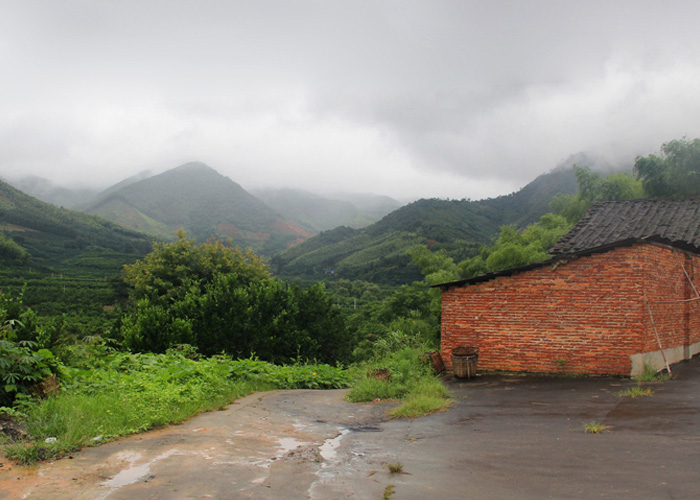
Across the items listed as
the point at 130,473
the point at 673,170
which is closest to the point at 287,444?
the point at 130,473

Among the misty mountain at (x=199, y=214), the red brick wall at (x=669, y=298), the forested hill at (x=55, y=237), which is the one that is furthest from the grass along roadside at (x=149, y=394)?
the misty mountain at (x=199, y=214)

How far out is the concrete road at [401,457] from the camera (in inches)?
165

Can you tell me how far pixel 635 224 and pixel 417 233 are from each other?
55.0 m

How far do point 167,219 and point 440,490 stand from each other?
17600 cm

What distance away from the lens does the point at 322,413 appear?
8.20 m

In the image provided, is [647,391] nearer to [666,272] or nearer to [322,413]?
[666,272]

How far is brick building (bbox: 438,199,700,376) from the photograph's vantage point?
10.6 meters

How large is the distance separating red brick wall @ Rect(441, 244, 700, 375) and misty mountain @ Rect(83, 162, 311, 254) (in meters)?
114

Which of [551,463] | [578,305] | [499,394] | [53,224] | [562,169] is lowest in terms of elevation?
[499,394]

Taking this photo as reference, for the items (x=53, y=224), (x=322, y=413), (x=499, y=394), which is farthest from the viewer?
(x=53, y=224)

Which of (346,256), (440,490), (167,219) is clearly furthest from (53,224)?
(440,490)

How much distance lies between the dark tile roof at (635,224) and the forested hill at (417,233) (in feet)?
120

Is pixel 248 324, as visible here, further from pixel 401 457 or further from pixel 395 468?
pixel 395 468

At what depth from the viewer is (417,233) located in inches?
2736
